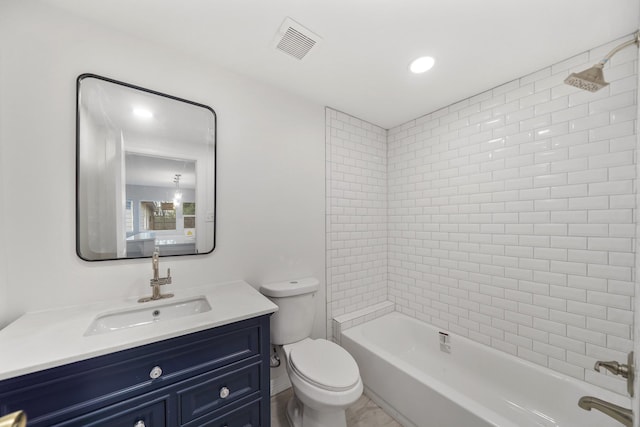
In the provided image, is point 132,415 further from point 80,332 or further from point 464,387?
point 464,387

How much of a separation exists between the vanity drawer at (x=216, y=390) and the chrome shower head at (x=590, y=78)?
1.91m

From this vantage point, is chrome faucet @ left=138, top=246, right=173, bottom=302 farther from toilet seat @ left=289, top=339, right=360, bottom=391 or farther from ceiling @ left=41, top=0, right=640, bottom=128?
ceiling @ left=41, top=0, right=640, bottom=128

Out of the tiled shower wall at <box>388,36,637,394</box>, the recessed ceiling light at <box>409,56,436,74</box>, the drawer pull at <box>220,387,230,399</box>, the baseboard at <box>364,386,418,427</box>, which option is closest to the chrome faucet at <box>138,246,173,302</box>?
the drawer pull at <box>220,387,230,399</box>

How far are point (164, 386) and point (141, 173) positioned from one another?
3.63 feet

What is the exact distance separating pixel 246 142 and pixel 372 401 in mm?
2201

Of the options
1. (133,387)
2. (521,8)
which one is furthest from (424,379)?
(521,8)

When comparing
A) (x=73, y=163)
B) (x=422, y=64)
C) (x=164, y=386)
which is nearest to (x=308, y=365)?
(x=164, y=386)

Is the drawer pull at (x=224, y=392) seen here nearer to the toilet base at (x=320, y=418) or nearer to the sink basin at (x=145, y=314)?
the sink basin at (x=145, y=314)

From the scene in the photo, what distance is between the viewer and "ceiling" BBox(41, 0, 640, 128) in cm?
117

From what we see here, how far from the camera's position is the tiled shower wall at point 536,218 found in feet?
4.41

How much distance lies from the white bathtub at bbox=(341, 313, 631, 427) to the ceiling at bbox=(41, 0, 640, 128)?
6.63 feet

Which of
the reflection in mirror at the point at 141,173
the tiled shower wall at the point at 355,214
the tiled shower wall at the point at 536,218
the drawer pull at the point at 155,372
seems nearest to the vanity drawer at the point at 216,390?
the drawer pull at the point at 155,372

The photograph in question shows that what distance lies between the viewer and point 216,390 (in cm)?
112

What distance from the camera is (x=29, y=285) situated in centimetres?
113
